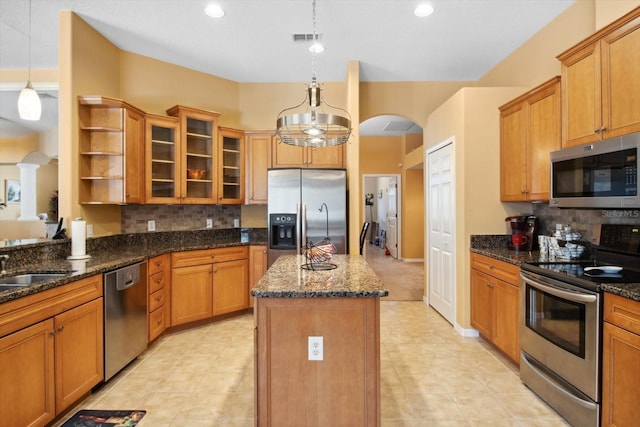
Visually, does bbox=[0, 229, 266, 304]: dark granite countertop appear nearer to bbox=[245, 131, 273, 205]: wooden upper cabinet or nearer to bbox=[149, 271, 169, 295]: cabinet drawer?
bbox=[149, 271, 169, 295]: cabinet drawer

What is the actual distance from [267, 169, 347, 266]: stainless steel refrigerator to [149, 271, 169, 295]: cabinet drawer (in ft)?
4.08

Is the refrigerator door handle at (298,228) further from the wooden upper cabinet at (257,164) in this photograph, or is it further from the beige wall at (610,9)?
the beige wall at (610,9)

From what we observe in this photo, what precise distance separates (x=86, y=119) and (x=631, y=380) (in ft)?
14.2

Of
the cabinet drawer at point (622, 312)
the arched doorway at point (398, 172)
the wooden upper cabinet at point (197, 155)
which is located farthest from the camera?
the arched doorway at point (398, 172)

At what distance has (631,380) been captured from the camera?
5.46ft

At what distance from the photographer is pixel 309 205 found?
4016 mm

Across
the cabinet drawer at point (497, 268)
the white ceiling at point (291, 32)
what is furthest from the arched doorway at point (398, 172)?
the cabinet drawer at point (497, 268)

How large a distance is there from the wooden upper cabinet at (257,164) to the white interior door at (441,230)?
6.94 feet

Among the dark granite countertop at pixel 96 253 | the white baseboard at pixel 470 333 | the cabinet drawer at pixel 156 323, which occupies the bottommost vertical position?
the white baseboard at pixel 470 333

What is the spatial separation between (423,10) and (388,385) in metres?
3.16

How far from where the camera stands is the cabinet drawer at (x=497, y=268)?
273 cm

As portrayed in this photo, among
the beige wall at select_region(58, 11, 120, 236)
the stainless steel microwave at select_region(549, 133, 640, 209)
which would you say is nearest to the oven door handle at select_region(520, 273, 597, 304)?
the stainless steel microwave at select_region(549, 133, 640, 209)

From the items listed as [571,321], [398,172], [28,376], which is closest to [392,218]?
[398,172]

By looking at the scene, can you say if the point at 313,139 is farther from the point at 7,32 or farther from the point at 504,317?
the point at 7,32
